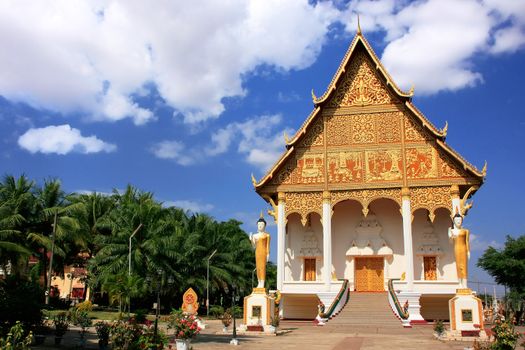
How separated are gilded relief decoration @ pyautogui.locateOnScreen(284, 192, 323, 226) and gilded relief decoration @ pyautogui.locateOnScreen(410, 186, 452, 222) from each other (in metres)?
4.11

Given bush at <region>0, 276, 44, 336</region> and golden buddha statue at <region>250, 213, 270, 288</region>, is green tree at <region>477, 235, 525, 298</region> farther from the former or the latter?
bush at <region>0, 276, 44, 336</region>

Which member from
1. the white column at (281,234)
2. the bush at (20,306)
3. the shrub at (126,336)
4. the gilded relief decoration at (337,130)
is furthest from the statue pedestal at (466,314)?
the bush at (20,306)

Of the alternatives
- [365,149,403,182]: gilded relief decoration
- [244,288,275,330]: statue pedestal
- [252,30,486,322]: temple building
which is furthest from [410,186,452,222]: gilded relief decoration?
[244,288,275,330]: statue pedestal

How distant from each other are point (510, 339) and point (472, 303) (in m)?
8.55

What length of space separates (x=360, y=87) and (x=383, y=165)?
4066 mm

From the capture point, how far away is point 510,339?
28.0ft

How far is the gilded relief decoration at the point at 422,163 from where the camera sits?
72.7 feet

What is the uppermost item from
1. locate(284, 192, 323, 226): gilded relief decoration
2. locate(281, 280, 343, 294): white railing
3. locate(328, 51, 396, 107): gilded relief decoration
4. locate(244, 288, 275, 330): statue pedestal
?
locate(328, 51, 396, 107): gilded relief decoration

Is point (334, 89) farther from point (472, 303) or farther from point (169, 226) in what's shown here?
point (169, 226)

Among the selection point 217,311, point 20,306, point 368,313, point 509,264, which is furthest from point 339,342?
point 509,264

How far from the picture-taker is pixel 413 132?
22.8 metres

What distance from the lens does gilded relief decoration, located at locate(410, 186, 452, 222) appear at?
21.7 m

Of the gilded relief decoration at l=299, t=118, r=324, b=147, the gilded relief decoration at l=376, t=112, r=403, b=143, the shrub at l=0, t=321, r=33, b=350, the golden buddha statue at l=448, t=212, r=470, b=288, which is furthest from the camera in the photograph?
the gilded relief decoration at l=299, t=118, r=324, b=147

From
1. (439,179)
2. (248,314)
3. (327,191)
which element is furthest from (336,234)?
(248,314)
